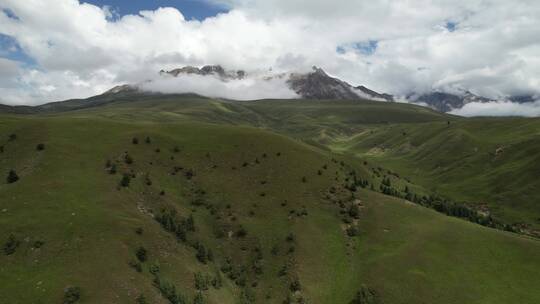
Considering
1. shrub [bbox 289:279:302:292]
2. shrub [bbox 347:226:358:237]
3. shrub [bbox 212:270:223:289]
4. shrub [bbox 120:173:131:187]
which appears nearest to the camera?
shrub [bbox 212:270:223:289]

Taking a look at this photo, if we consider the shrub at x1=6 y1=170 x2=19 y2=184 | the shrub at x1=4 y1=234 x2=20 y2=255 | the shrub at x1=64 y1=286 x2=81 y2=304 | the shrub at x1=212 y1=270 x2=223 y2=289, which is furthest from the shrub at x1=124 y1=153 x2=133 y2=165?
the shrub at x1=64 y1=286 x2=81 y2=304

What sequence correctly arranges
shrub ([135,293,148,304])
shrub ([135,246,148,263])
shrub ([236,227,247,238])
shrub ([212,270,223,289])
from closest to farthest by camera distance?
shrub ([135,293,148,304]) → shrub ([135,246,148,263]) → shrub ([212,270,223,289]) → shrub ([236,227,247,238])

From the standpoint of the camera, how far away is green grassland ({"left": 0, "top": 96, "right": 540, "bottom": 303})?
65.1 metres

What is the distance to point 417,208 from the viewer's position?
10894 centimetres

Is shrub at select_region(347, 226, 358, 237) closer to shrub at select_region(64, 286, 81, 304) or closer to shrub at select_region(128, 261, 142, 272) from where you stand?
shrub at select_region(128, 261, 142, 272)

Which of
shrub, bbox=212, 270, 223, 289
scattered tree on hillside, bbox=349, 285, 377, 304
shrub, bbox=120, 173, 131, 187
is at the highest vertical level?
shrub, bbox=120, 173, 131, 187

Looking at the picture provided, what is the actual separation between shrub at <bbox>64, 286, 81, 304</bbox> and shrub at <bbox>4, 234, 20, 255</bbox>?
13.2 metres

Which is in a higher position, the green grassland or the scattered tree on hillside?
the green grassland

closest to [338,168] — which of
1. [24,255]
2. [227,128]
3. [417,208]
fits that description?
[417,208]

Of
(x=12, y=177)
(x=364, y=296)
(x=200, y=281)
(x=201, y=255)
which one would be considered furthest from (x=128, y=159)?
(x=364, y=296)

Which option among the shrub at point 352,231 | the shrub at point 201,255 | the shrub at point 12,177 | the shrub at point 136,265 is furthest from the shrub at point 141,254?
the shrub at point 352,231

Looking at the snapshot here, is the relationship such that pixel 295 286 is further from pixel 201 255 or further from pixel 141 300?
pixel 141 300

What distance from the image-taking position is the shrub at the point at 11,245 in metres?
62.8

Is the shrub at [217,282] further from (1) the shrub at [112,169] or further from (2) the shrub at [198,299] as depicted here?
(1) the shrub at [112,169]
